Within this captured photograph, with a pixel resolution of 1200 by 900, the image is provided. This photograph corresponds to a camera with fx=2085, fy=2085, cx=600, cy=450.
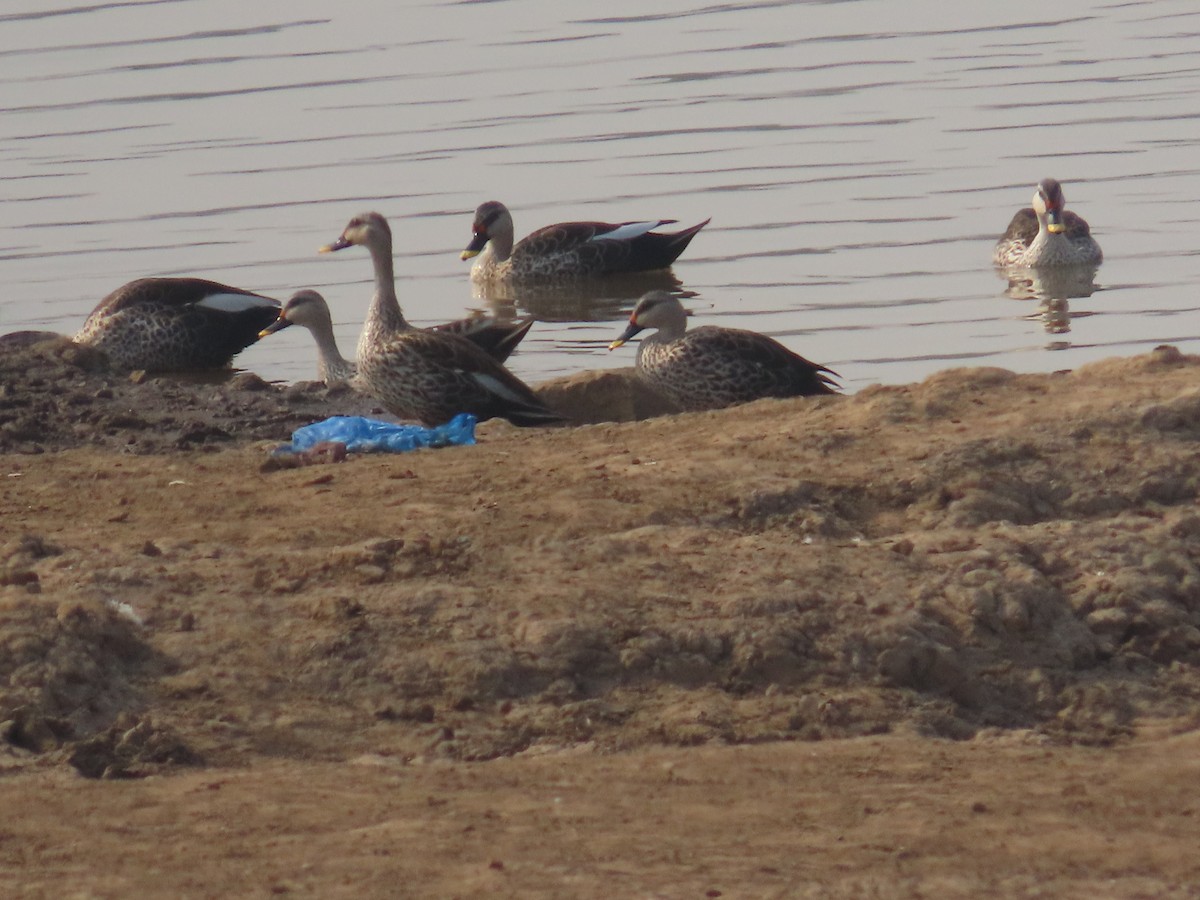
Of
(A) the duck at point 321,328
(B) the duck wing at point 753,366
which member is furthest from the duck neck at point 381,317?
(B) the duck wing at point 753,366

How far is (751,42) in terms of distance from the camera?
84.0 ft

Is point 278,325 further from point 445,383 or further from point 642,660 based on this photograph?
point 642,660

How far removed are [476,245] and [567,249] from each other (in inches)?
28.7

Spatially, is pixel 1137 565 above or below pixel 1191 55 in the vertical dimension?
below

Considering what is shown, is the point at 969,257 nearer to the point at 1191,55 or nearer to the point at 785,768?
the point at 1191,55

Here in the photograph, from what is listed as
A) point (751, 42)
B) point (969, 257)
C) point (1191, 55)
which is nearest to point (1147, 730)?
point (969, 257)

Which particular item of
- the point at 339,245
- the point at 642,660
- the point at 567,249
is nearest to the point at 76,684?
the point at 642,660

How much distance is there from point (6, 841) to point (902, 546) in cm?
268

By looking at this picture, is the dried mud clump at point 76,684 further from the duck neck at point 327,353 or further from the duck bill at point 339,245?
the duck bill at point 339,245

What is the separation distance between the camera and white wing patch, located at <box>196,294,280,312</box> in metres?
13.1

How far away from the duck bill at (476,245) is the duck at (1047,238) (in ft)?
12.5

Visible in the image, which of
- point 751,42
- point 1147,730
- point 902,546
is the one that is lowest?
point 1147,730

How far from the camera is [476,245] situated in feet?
52.2

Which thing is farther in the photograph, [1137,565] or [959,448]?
[959,448]
